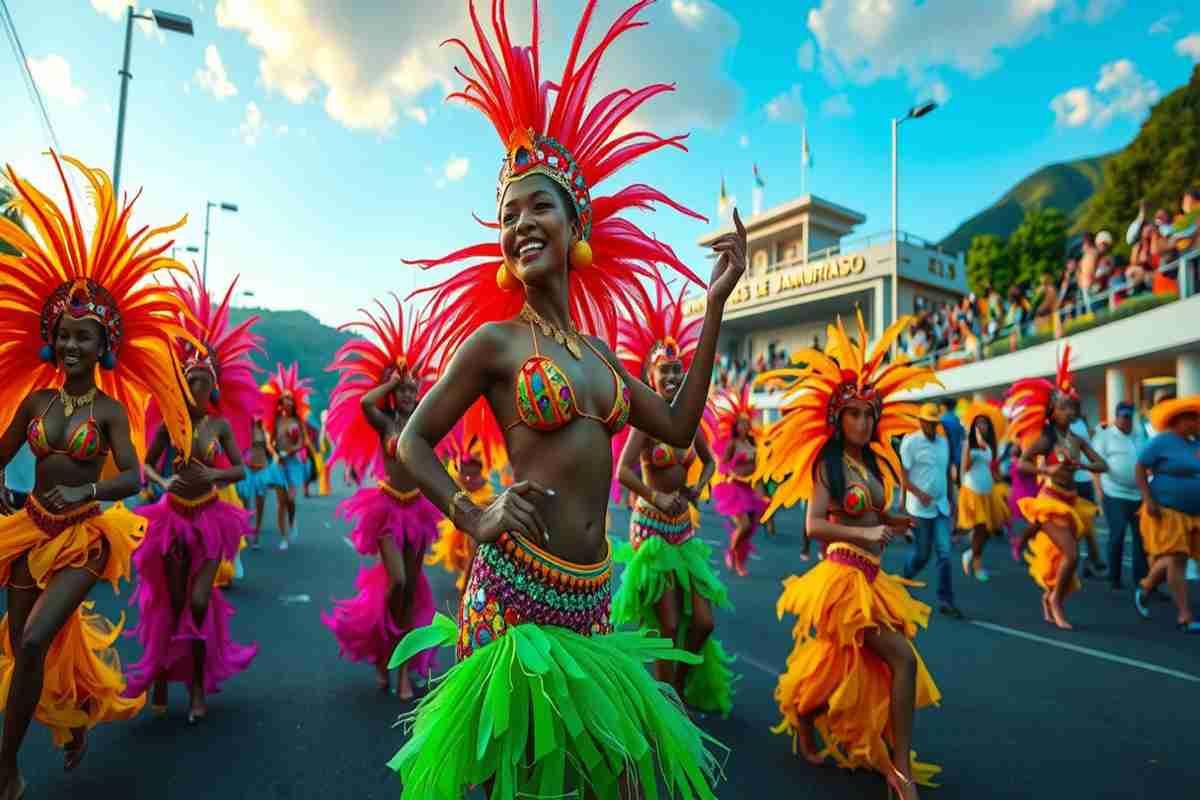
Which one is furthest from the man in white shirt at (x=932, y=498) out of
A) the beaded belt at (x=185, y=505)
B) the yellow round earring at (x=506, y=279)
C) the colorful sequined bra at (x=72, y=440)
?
the colorful sequined bra at (x=72, y=440)

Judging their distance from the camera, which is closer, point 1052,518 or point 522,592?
point 522,592

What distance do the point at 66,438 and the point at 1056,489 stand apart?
7.55 m

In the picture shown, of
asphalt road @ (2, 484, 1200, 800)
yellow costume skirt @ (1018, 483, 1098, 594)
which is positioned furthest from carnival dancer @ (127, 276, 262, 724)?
yellow costume skirt @ (1018, 483, 1098, 594)

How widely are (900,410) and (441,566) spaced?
752 centimetres

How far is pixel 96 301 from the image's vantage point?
357cm

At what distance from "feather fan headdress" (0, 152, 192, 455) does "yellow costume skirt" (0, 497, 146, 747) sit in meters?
0.63

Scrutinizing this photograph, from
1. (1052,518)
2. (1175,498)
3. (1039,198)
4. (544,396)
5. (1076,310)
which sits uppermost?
(1039,198)

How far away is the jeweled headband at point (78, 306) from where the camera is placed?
11.3 ft

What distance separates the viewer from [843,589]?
11.5ft

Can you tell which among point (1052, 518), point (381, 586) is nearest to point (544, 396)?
point (381, 586)

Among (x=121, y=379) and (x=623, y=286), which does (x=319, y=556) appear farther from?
(x=623, y=286)

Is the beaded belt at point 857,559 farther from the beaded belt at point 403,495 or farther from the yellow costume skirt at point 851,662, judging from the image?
the beaded belt at point 403,495

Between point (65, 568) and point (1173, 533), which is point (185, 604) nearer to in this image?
point (65, 568)

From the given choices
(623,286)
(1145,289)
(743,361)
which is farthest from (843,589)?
(743,361)
